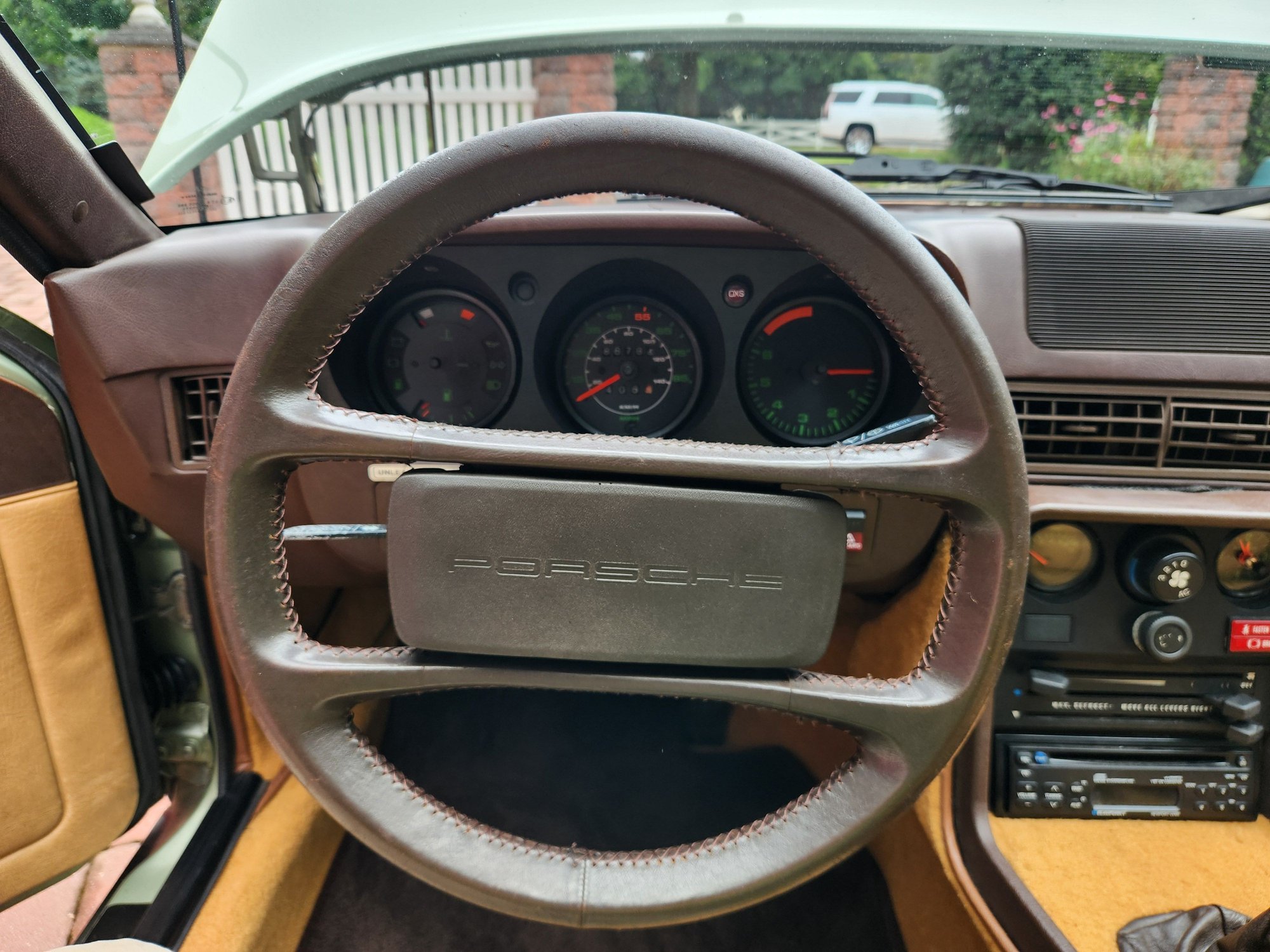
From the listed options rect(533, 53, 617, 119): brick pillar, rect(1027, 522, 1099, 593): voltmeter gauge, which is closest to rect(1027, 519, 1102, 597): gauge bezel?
rect(1027, 522, 1099, 593): voltmeter gauge

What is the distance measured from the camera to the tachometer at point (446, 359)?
4.49ft

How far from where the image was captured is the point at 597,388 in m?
1.43

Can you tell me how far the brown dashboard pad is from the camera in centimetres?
116

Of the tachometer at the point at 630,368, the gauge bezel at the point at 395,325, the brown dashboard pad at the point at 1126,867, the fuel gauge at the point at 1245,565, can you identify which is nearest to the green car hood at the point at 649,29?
the gauge bezel at the point at 395,325

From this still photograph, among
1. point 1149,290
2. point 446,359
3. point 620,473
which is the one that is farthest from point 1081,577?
point 446,359

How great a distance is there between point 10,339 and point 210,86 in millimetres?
483

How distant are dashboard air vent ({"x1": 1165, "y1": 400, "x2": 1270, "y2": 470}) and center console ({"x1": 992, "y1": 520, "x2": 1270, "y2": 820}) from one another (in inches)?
4.0

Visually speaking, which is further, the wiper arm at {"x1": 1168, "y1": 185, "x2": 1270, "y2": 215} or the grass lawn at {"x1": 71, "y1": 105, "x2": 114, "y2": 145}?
the wiper arm at {"x1": 1168, "y1": 185, "x2": 1270, "y2": 215}

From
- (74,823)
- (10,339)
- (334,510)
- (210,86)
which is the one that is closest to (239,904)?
(74,823)

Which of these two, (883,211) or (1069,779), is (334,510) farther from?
(1069,779)

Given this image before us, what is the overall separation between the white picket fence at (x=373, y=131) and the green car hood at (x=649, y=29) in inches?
1.9

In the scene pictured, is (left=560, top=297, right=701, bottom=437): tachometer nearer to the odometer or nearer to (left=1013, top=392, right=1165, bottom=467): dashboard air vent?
the odometer

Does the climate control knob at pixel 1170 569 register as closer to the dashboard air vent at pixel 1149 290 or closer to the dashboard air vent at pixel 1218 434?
the dashboard air vent at pixel 1218 434

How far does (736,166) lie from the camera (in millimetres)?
726
